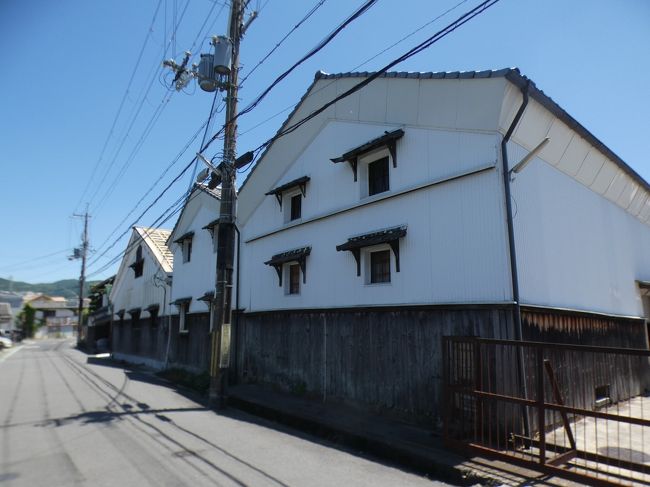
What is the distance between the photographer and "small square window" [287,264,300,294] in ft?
41.1

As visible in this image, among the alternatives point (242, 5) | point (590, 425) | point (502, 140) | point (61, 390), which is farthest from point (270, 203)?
point (590, 425)

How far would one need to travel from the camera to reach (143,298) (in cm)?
2539

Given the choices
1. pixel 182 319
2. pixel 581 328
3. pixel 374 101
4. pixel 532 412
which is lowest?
pixel 532 412

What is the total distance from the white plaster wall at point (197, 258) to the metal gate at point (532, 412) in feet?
38.6

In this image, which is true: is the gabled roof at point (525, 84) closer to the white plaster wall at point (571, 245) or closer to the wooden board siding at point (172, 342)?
the white plaster wall at point (571, 245)

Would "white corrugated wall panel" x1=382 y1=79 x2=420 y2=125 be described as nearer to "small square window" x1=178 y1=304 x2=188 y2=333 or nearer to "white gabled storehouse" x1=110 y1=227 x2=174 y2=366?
"small square window" x1=178 y1=304 x2=188 y2=333

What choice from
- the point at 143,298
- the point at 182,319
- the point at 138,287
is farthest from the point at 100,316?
the point at 182,319

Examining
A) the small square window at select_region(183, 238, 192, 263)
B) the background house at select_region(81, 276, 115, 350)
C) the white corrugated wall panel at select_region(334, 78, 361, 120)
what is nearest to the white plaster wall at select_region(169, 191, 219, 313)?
the small square window at select_region(183, 238, 192, 263)

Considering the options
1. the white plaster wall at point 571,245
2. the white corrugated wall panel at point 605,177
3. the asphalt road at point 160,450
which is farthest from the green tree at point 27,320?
the white corrugated wall panel at point 605,177

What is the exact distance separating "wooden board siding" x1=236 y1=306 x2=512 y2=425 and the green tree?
222ft

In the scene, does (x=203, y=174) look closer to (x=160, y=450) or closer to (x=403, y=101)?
(x=403, y=101)

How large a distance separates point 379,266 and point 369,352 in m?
1.93

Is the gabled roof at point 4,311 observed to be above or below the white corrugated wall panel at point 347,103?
below

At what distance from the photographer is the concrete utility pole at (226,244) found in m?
10.9
